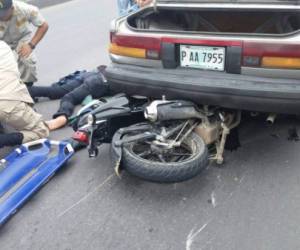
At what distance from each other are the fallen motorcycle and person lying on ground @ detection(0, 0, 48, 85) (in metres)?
1.78

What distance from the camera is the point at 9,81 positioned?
3525mm

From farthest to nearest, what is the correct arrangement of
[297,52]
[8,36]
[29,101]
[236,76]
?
[8,36] → [29,101] → [236,76] → [297,52]

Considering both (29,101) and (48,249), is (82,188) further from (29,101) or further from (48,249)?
(29,101)

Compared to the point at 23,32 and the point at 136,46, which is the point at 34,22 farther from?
the point at 136,46

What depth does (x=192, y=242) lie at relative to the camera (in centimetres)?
250

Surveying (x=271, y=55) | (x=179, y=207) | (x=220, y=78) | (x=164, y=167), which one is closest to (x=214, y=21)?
(x=220, y=78)

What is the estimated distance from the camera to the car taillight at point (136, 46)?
319 centimetres

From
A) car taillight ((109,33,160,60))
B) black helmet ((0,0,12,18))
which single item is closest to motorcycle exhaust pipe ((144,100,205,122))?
car taillight ((109,33,160,60))

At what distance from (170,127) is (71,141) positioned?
1022 mm

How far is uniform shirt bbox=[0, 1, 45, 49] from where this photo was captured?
4621mm

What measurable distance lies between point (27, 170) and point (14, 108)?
1.93 feet

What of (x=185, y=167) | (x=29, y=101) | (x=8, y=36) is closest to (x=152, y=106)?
(x=185, y=167)

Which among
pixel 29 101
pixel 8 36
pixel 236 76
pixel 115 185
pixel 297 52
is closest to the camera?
pixel 297 52

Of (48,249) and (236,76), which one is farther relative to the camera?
(236,76)
